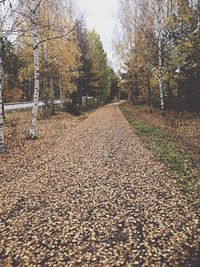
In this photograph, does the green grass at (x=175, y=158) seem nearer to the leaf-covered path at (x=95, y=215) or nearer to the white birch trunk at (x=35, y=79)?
the leaf-covered path at (x=95, y=215)

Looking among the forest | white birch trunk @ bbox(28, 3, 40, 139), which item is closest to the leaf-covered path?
the forest

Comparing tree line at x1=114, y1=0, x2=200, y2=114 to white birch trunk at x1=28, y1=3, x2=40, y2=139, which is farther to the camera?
tree line at x1=114, y1=0, x2=200, y2=114

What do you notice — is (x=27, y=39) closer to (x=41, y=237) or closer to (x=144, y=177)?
(x=144, y=177)

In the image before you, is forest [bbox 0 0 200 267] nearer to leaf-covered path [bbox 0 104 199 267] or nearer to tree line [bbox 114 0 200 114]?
leaf-covered path [bbox 0 104 199 267]

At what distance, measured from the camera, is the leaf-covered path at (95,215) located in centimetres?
454

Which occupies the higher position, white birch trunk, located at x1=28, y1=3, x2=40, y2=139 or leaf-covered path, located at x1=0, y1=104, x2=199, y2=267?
white birch trunk, located at x1=28, y1=3, x2=40, y2=139

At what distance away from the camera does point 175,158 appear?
9.70 meters

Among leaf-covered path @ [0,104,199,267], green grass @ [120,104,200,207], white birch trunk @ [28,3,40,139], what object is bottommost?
leaf-covered path @ [0,104,199,267]

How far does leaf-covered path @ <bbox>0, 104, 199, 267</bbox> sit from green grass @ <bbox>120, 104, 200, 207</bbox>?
0.35 meters

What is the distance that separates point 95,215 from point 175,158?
479 cm

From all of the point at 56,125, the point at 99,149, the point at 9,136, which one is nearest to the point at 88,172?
the point at 99,149

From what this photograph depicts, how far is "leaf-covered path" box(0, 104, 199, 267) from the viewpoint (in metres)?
4.54

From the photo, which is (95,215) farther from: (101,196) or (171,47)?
(171,47)

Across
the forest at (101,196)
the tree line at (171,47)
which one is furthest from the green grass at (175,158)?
the tree line at (171,47)
